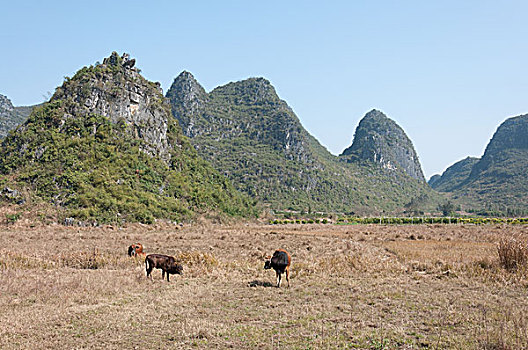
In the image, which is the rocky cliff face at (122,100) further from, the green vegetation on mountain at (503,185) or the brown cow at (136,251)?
the green vegetation on mountain at (503,185)

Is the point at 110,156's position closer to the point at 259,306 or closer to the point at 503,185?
the point at 259,306

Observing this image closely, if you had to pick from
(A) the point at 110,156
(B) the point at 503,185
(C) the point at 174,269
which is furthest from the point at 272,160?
(C) the point at 174,269

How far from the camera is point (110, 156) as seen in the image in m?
53.0

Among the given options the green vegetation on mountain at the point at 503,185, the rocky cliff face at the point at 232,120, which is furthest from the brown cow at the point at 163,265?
the rocky cliff face at the point at 232,120

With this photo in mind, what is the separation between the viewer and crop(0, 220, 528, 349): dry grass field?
737 centimetres

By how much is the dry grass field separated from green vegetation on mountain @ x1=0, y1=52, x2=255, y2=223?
30.3 metres

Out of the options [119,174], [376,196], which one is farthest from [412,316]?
[376,196]

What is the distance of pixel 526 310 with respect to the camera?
9.03 metres

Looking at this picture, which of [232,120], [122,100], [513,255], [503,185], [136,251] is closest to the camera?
[513,255]

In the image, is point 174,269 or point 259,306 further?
point 174,269

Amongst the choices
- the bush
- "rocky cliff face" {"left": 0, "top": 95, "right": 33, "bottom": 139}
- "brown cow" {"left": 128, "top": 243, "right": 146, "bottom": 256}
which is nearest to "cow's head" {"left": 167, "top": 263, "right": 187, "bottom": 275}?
"brown cow" {"left": 128, "top": 243, "right": 146, "bottom": 256}

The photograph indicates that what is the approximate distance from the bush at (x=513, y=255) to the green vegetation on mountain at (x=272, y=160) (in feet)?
335

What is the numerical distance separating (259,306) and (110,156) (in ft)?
159

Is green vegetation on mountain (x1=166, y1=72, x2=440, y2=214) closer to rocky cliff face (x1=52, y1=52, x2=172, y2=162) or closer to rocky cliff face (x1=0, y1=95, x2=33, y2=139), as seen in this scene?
rocky cliff face (x1=0, y1=95, x2=33, y2=139)
